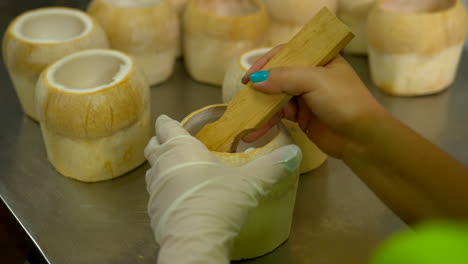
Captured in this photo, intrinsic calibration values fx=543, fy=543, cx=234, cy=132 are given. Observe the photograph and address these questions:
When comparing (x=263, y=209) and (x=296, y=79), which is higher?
(x=296, y=79)

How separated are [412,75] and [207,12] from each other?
0.36 m

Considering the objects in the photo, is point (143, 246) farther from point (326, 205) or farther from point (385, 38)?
point (385, 38)

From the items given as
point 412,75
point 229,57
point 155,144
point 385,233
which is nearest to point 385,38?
point 412,75

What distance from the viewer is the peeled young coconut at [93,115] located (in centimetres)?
69

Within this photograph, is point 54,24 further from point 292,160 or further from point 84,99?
point 292,160

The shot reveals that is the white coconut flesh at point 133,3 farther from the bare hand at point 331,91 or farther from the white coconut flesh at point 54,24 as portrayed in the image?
the bare hand at point 331,91

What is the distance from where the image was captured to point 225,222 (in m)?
0.53

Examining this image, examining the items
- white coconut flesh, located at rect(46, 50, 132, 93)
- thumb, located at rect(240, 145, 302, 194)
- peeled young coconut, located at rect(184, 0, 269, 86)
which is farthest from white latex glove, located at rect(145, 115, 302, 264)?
peeled young coconut, located at rect(184, 0, 269, 86)

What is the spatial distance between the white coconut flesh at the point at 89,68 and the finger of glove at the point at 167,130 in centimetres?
16

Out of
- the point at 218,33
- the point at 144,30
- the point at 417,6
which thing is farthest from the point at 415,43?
the point at 144,30

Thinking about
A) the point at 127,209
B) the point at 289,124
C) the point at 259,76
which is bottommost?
the point at 127,209

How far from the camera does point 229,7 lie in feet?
3.14

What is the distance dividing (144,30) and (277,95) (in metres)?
0.35

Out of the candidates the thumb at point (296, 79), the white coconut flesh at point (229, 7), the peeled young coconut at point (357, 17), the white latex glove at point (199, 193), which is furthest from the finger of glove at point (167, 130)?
the peeled young coconut at point (357, 17)
